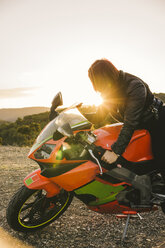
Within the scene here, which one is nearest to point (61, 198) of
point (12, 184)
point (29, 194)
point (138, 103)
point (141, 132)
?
point (29, 194)

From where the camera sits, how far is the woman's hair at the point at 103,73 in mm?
2213

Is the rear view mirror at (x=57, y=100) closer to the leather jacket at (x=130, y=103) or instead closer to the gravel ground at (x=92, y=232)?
the leather jacket at (x=130, y=103)

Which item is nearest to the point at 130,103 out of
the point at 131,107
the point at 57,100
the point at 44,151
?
the point at 131,107

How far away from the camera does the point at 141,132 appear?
2.49 meters

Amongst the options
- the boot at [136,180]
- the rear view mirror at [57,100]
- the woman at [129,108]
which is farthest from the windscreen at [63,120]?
the boot at [136,180]

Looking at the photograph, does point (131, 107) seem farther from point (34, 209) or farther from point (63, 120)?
point (34, 209)

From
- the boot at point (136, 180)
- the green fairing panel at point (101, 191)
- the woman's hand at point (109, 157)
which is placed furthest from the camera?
the green fairing panel at point (101, 191)

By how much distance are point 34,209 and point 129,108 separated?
6.11 ft

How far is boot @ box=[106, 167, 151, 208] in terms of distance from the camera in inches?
96.7

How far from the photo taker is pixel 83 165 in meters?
2.43

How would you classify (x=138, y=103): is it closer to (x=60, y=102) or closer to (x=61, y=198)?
(x=60, y=102)

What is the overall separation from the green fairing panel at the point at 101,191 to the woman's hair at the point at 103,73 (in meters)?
1.18

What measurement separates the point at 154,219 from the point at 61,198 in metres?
1.49

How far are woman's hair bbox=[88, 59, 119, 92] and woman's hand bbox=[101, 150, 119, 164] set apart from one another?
723 millimetres
